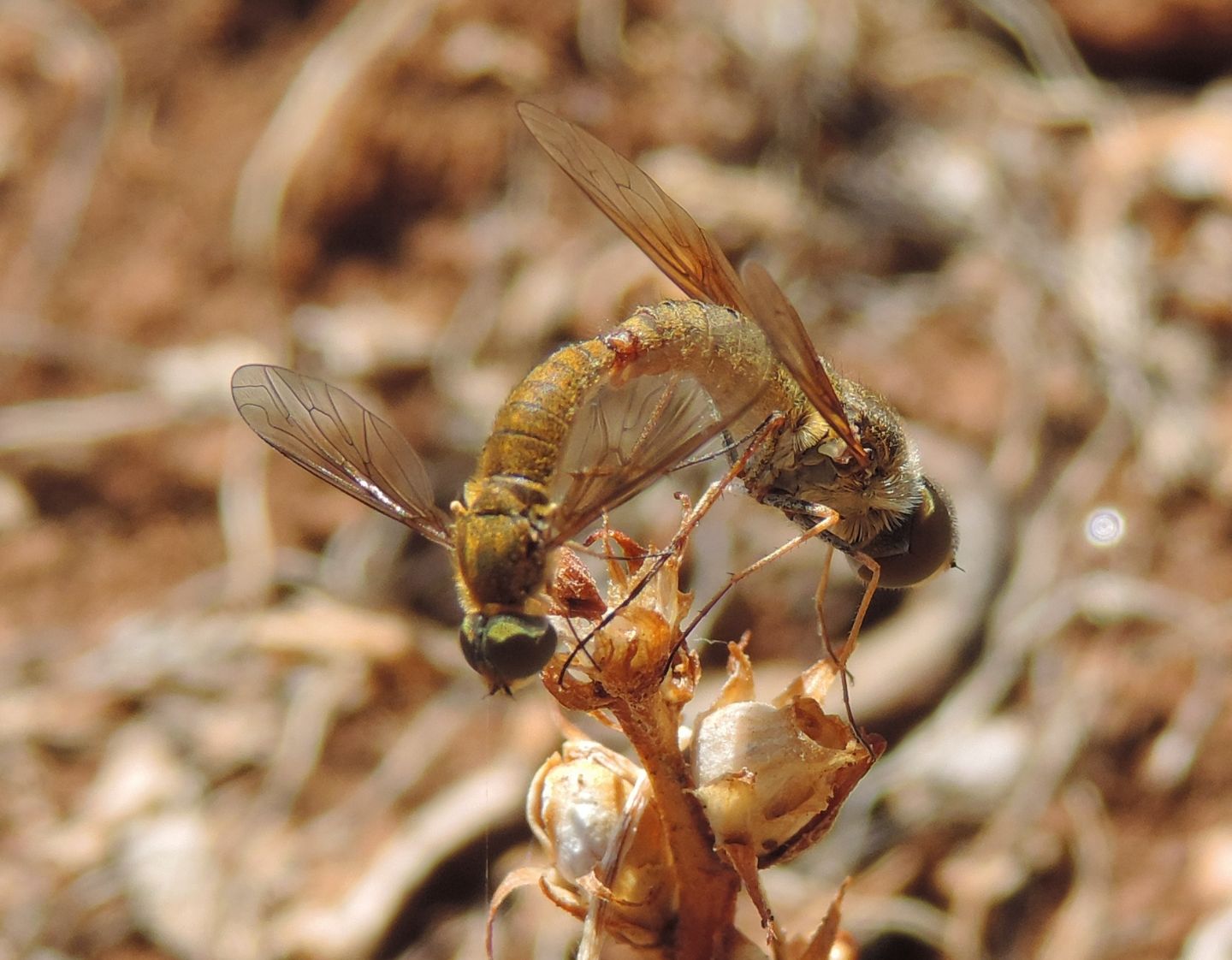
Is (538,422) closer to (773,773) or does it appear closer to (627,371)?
(627,371)

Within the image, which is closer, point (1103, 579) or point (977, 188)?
point (1103, 579)

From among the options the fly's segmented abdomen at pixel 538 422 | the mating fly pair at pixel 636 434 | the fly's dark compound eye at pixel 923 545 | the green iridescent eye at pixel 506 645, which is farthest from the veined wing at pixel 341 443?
the fly's dark compound eye at pixel 923 545

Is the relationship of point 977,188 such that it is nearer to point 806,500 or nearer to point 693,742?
point 806,500

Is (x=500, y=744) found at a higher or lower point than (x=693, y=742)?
lower

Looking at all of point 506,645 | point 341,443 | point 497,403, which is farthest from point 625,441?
point 497,403

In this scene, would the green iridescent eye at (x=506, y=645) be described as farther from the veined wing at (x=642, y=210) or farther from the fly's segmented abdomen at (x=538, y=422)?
the veined wing at (x=642, y=210)

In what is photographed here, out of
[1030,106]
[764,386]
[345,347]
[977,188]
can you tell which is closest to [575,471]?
[764,386]
